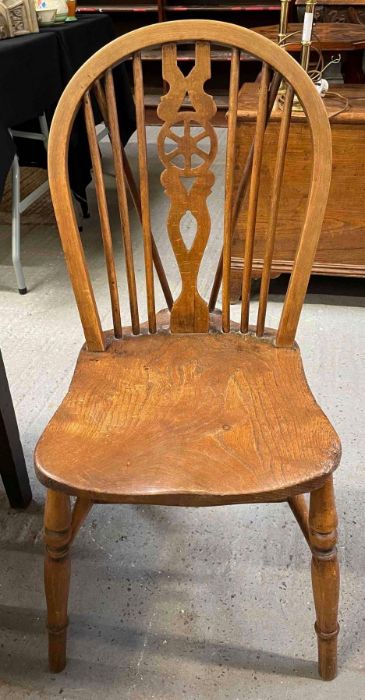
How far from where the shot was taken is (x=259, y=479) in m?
0.72

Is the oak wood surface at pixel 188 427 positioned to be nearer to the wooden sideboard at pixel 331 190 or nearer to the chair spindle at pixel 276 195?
the chair spindle at pixel 276 195

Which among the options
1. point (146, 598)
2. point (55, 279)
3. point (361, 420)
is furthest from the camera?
point (55, 279)

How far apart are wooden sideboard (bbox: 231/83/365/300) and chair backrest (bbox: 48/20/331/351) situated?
0.78m

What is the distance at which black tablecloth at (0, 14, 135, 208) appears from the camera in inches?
70.5

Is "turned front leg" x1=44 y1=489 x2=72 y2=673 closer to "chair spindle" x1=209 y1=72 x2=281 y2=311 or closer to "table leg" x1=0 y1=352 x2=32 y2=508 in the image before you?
"table leg" x1=0 y1=352 x2=32 y2=508

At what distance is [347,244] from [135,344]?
1009 millimetres

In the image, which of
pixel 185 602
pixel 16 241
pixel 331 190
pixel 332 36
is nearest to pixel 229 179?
pixel 185 602

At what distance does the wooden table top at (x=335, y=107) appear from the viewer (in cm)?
162

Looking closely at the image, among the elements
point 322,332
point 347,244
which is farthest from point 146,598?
point 347,244

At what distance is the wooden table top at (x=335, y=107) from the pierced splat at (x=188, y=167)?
786 mm

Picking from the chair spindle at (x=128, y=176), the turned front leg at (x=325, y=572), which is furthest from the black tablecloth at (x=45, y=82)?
the turned front leg at (x=325, y=572)

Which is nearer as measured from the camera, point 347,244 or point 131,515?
point 131,515

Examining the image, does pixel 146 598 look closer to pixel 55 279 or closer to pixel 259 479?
pixel 259 479

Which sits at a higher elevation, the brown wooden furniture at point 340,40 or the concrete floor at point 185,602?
the brown wooden furniture at point 340,40
